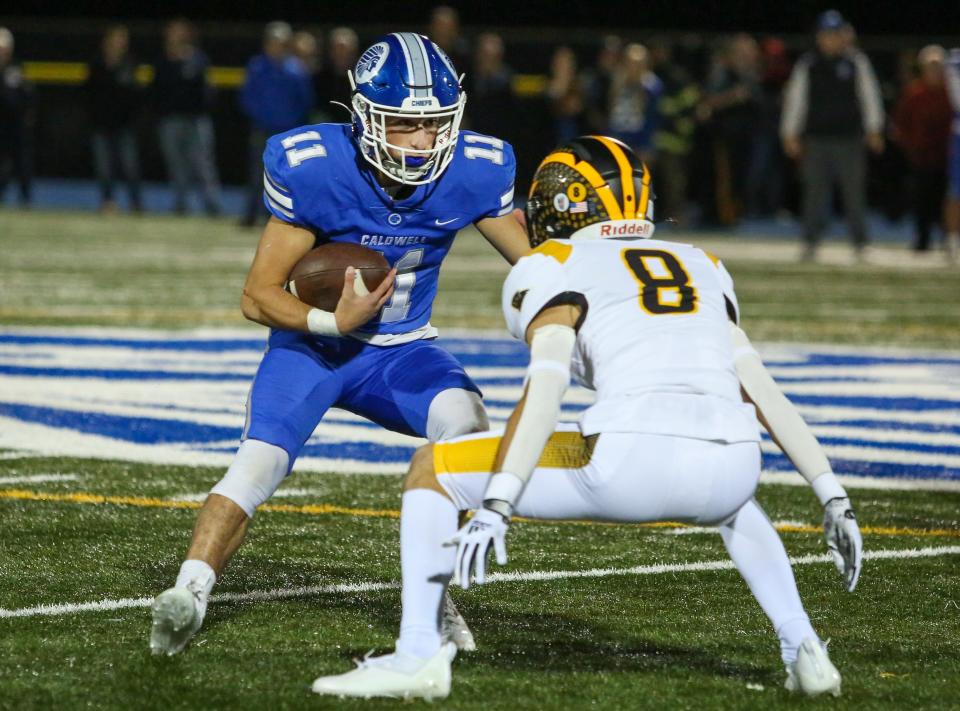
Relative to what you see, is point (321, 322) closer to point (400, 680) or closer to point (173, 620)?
point (173, 620)

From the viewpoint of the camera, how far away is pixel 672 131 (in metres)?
19.2

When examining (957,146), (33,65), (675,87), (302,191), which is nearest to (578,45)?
(675,87)

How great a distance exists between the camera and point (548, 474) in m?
3.72

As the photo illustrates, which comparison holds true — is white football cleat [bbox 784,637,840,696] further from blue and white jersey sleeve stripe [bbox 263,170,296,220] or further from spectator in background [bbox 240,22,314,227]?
spectator in background [bbox 240,22,314,227]

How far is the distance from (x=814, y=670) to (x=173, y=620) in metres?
1.32

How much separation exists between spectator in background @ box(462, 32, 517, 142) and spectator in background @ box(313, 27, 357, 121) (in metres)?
1.21

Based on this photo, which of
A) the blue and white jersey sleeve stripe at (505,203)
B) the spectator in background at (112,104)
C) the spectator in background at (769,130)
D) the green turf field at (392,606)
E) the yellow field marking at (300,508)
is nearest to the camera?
the green turf field at (392,606)

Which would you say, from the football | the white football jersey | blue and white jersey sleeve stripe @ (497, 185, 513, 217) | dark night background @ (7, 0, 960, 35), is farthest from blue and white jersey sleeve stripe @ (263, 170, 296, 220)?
dark night background @ (7, 0, 960, 35)

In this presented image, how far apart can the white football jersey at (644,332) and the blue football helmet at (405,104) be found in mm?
740

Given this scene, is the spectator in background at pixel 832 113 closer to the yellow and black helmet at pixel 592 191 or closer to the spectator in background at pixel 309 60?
the spectator in background at pixel 309 60

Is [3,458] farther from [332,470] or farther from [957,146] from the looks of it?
[957,146]

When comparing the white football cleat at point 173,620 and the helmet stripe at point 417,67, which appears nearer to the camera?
the white football cleat at point 173,620

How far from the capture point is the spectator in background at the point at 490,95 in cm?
1873

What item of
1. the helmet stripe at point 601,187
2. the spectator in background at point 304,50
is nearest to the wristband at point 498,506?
the helmet stripe at point 601,187
